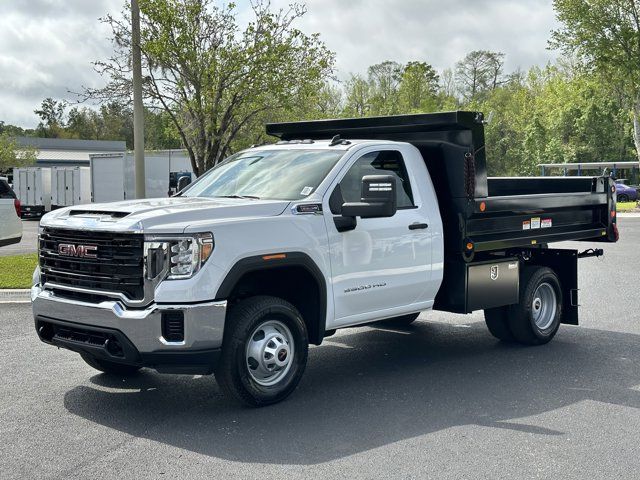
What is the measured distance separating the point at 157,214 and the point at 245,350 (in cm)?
118

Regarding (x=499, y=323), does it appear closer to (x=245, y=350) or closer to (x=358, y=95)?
(x=245, y=350)

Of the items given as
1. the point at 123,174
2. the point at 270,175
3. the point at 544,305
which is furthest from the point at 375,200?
the point at 123,174

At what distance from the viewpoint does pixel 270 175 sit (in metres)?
7.14

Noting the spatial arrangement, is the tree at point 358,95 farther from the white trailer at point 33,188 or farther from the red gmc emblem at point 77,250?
the red gmc emblem at point 77,250

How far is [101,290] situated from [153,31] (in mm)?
15753

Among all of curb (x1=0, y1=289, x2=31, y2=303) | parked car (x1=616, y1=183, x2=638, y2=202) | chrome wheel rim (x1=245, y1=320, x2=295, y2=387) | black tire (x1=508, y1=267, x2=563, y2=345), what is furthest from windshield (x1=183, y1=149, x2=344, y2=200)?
parked car (x1=616, y1=183, x2=638, y2=202)

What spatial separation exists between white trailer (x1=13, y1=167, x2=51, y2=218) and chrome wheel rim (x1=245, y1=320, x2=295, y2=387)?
116 ft

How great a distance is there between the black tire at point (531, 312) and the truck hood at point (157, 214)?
10.8ft

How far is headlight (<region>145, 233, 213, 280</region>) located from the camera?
5.68 m

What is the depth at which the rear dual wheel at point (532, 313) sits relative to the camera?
28.0 ft

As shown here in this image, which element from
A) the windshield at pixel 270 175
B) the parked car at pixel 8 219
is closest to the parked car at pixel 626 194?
the parked car at pixel 8 219

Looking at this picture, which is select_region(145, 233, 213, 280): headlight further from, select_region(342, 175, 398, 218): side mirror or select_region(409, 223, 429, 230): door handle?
select_region(409, 223, 429, 230): door handle

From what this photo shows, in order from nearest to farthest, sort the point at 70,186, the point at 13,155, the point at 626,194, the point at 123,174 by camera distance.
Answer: the point at 123,174
the point at 70,186
the point at 626,194
the point at 13,155

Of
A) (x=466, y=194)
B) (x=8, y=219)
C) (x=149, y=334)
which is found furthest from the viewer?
(x=8, y=219)
